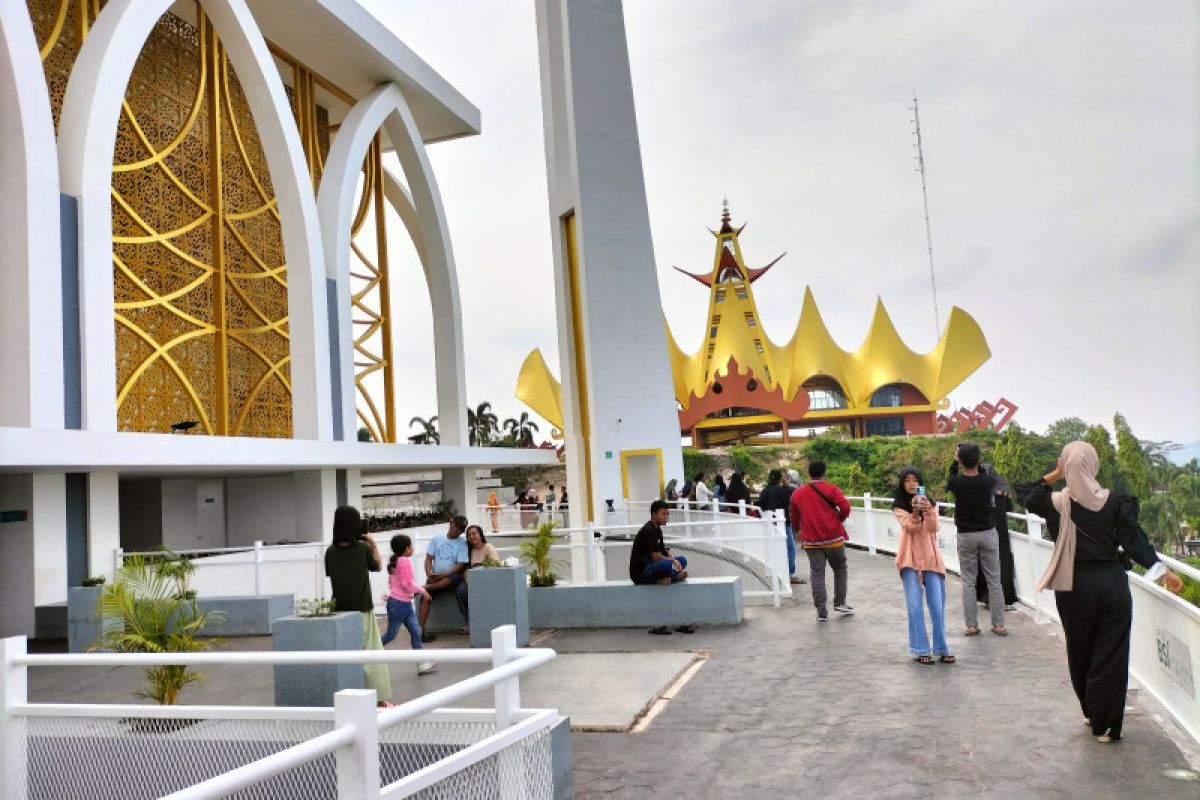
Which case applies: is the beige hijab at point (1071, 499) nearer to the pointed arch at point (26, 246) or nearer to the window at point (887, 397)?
the pointed arch at point (26, 246)

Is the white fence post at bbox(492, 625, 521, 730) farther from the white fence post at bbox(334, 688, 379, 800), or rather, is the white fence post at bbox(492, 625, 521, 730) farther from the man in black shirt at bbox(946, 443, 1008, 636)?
the man in black shirt at bbox(946, 443, 1008, 636)

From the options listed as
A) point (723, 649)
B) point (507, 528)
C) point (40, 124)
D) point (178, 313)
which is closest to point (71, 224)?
point (40, 124)

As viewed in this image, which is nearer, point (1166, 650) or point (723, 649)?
point (1166, 650)

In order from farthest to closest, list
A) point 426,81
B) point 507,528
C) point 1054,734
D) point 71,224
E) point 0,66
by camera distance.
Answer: point 507,528 → point 426,81 → point 71,224 → point 0,66 → point 1054,734

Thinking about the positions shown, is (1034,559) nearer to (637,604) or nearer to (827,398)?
(637,604)

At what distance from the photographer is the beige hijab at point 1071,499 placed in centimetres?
498

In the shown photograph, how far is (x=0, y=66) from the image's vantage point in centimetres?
1203

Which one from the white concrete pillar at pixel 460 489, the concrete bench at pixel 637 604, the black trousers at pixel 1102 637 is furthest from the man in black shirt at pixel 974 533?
the white concrete pillar at pixel 460 489

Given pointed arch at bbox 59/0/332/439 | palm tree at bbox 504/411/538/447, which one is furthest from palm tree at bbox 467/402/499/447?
pointed arch at bbox 59/0/332/439

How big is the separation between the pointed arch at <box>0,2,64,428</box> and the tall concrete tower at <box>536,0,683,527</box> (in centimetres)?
1186

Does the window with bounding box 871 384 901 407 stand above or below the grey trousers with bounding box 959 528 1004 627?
above

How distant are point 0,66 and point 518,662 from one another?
1248 cm

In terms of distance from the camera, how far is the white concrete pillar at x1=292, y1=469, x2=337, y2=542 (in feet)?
60.5

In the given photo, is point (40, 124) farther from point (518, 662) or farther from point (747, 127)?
point (747, 127)
